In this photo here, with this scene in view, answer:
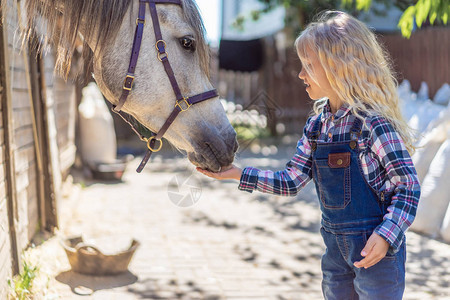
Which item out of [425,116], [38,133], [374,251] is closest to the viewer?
[374,251]

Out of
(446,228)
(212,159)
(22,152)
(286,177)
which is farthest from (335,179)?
(446,228)

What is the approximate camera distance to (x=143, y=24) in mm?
1977

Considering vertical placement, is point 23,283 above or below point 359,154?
below

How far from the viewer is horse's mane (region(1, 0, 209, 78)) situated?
1.98m

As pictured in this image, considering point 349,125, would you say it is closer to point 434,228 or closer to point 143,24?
point 143,24

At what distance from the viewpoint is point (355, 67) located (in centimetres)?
175

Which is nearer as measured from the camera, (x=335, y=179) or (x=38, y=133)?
(x=335, y=179)

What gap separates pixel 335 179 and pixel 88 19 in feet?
4.08

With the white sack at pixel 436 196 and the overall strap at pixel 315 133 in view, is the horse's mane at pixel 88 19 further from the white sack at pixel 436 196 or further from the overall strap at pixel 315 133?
the white sack at pixel 436 196

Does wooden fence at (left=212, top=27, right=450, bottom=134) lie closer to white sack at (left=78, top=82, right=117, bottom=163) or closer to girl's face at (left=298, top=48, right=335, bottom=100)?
white sack at (left=78, top=82, right=117, bottom=163)

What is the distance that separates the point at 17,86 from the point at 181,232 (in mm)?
2211

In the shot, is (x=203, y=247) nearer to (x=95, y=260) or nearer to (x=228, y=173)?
(x=95, y=260)

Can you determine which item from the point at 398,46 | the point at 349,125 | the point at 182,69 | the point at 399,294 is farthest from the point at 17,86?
the point at 398,46

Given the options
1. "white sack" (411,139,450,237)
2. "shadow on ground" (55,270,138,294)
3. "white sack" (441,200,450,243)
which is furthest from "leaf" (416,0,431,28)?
"shadow on ground" (55,270,138,294)
